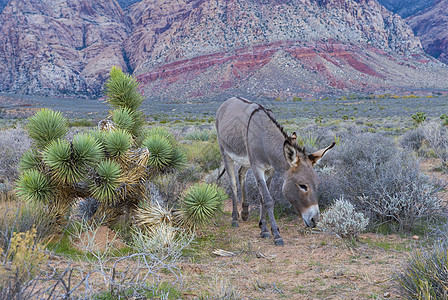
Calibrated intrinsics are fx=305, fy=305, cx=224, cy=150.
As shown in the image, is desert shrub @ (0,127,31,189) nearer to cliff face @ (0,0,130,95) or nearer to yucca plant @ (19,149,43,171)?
yucca plant @ (19,149,43,171)

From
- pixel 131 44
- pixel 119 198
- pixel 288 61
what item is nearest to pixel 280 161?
pixel 119 198

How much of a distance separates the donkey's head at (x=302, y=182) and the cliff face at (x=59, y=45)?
14022 cm

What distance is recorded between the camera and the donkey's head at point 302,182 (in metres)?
4.81

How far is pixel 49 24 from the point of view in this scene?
16150cm

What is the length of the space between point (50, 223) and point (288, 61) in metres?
100

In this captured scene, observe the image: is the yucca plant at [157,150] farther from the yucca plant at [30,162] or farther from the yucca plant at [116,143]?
the yucca plant at [30,162]

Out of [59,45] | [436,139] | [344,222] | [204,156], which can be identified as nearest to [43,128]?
[344,222]

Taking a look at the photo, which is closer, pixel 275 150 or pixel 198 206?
pixel 198 206

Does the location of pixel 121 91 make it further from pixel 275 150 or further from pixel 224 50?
pixel 224 50

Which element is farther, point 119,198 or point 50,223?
point 119,198

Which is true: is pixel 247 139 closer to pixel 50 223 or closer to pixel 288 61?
pixel 50 223

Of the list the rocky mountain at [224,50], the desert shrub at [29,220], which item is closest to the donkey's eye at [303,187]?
the desert shrub at [29,220]

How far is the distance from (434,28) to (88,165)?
744 ft

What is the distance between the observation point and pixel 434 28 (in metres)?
179
